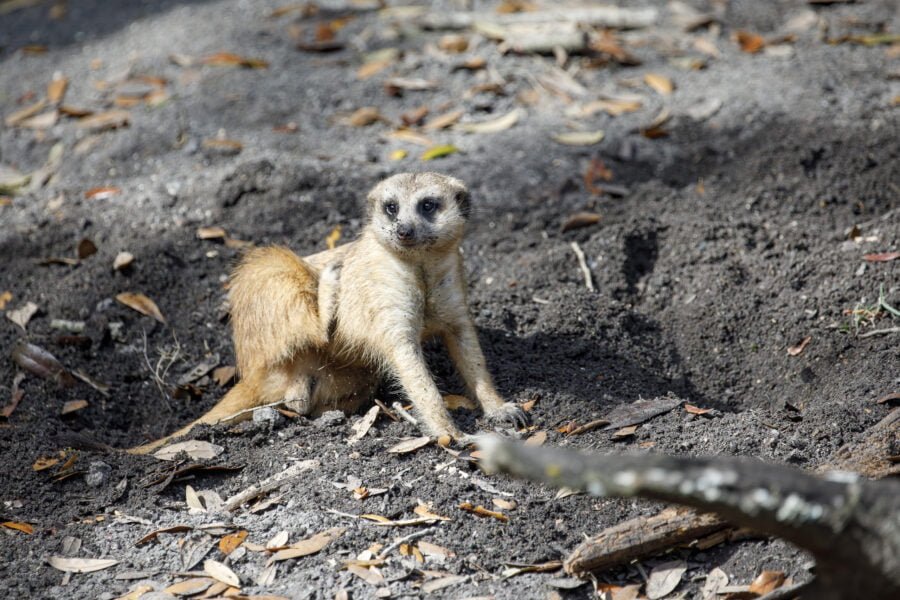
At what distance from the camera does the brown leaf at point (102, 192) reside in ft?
19.5

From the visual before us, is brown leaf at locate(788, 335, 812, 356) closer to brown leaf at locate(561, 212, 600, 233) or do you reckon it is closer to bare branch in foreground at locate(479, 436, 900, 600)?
brown leaf at locate(561, 212, 600, 233)

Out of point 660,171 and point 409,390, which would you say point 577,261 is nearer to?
point 660,171

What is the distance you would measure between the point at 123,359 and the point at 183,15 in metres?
4.12

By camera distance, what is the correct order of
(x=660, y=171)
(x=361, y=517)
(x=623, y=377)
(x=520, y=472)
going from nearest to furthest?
(x=520, y=472) < (x=361, y=517) < (x=623, y=377) < (x=660, y=171)

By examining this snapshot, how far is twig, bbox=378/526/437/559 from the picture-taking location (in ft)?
10.3

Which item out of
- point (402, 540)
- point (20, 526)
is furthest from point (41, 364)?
point (402, 540)

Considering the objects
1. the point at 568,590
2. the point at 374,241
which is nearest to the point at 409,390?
the point at 374,241

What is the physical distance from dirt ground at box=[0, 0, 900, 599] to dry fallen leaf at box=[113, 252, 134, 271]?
0.03 metres

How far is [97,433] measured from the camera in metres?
4.51

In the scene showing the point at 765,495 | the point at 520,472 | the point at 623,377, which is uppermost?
the point at 520,472

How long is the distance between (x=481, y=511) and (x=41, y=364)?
263 centimetres

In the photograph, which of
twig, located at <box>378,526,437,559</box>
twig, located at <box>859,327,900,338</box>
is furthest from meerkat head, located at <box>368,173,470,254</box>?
twig, located at <box>859,327,900,338</box>

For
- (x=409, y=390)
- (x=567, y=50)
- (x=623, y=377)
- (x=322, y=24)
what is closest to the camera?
(x=409, y=390)

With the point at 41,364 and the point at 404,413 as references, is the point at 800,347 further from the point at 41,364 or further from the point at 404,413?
the point at 41,364
